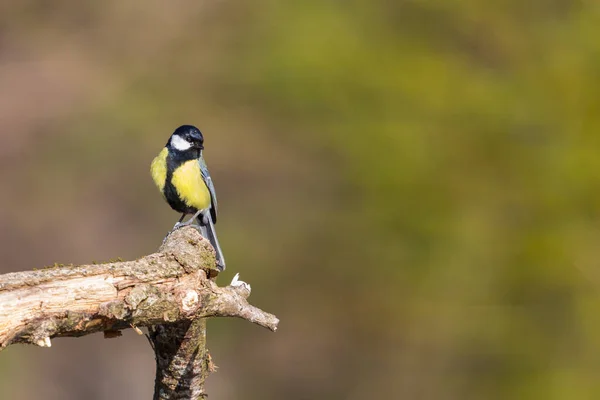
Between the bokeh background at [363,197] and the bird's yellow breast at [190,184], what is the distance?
10.4 ft

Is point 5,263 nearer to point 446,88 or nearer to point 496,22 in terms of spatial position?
point 446,88

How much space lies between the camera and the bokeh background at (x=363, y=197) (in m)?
6.79

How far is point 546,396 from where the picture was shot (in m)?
6.44

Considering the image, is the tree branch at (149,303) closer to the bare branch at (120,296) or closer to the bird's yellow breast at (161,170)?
the bare branch at (120,296)

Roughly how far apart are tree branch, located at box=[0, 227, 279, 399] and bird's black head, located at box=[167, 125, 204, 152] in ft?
3.86

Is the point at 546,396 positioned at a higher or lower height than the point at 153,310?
higher

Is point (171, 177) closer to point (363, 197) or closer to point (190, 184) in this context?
point (190, 184)

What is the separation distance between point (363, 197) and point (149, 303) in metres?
5.25

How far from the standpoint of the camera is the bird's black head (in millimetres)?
4051

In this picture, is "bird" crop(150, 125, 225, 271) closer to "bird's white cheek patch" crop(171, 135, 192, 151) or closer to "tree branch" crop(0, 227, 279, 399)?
"bird's white cheek patch" crop(171, 135, 192, 151)

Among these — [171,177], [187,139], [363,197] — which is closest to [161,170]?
[171,177]

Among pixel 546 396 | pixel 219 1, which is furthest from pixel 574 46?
pixel 219 1

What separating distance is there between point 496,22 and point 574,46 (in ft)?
2.93

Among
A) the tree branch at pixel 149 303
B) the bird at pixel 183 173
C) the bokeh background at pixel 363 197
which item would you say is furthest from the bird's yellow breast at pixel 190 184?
the bokeh background at pixel 363 197
